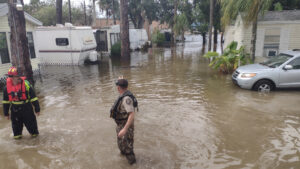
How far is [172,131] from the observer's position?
5.75 metres

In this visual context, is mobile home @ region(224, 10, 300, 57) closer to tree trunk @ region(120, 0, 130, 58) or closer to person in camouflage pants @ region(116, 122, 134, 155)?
tree trunk @ region(120, 0, 130, 58)

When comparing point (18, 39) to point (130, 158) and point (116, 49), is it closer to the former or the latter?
point (130, 158)

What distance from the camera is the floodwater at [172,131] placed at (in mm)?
4449

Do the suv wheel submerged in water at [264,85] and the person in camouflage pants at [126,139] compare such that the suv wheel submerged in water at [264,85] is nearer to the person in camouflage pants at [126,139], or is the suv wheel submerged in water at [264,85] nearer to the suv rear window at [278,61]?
the suv rear window at [278,61]

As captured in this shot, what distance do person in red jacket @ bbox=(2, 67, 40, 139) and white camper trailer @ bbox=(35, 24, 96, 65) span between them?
11946mm

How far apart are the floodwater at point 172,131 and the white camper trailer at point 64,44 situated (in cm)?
712

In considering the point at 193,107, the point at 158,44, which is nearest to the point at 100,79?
the point at 193,107

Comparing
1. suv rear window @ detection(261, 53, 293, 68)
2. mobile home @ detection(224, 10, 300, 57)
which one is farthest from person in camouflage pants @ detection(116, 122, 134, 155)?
mobile home @ detection(224, 10, 300, 57)

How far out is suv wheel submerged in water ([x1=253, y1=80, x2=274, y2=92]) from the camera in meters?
8.68

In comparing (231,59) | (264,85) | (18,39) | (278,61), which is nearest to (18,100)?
(18,39)

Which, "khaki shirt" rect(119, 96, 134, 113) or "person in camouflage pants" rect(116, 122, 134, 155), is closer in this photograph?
"khaki shirt" rect(119, 96, 134, 113)

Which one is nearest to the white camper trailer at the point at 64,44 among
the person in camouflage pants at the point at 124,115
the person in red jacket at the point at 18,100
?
the person in red jacket at the point at 18,100

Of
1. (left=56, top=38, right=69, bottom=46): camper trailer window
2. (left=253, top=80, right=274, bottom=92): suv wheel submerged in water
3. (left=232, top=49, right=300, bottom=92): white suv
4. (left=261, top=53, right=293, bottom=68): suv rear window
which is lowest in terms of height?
(left=253, top=80, right=274, bottom=92): suv wheel submerged in water

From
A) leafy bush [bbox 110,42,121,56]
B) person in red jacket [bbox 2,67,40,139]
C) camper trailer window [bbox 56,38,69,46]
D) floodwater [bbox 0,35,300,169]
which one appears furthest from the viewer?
leafy bush [bbox 110,42,121,56]
